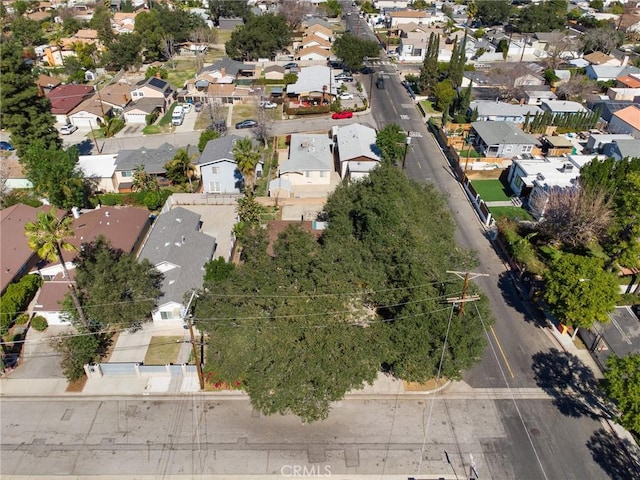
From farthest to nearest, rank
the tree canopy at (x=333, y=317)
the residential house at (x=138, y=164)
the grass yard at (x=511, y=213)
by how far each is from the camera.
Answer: the residential house at (x=138, y=164) → the grass yard at (x=511, y=213) → the tree canopy at (x=333, y=317)

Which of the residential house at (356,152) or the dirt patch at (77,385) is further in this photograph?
the residential house at (356,152)

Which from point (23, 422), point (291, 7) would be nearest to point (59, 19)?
point (291, 7)

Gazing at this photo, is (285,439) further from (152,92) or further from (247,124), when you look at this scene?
(152,92)

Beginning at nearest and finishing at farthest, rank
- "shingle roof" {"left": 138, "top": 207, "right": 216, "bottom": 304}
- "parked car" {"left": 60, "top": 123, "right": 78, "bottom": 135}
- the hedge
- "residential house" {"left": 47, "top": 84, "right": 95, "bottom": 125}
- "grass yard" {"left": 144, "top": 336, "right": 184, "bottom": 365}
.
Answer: "grass yard" {"left": 144, "top": 336, "right": 184, "bottom": 365} → the hedge → "shingle roof" {"left": 138, "top": 207, "right": 216, "bottom": 304} → "parked car" {"left": 60, "top": 123, "right": 78, "bottom": 135} → "residential house" {"left": 47, "top": 84, "right": 95, "bottom": 125}

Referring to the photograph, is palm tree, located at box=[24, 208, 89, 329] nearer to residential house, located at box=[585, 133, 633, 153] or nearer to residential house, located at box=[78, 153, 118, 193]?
residential house, located at box=[78, 153, 118, 193]

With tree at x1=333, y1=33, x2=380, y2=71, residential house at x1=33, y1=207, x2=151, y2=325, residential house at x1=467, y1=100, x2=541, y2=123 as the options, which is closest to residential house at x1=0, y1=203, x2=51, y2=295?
residential house at x1=33, y1=207, x2=151, y2=325

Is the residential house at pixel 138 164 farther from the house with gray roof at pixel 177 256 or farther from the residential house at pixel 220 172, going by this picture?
the house with gray roof at pixel 177 256

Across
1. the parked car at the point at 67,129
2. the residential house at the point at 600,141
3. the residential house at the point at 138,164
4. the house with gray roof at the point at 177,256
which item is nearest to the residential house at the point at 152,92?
the parked car at the point at 67,129
